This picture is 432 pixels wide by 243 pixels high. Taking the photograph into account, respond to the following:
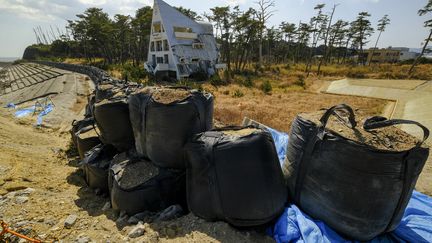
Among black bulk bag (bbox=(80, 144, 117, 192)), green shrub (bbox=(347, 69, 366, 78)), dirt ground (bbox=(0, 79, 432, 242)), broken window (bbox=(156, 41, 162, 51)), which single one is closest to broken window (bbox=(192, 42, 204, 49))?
broken window (bbox=(156, 41, 162, 51))

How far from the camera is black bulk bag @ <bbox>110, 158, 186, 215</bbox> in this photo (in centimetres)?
262

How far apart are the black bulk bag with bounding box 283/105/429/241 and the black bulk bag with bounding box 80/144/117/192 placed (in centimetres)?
248

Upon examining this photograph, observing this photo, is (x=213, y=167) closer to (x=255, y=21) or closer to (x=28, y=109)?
(x=28, y=109)

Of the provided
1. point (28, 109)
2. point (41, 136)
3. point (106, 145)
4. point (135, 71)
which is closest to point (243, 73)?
point (135, 71)

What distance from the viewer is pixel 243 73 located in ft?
85.4

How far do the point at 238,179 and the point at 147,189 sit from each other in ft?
3.46

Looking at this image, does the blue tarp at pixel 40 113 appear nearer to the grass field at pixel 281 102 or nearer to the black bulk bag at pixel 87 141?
the black bulk bag at pixel 87 141

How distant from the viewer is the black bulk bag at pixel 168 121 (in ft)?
8.47

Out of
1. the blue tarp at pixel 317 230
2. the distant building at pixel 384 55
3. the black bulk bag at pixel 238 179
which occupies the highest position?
the black bulk bag at pixel 238 179

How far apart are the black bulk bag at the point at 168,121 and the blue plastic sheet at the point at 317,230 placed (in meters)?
1.21

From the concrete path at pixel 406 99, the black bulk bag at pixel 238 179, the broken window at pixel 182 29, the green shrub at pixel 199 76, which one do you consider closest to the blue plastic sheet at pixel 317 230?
the black bulk bag at pixel 238 179

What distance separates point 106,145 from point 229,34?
88.9ft

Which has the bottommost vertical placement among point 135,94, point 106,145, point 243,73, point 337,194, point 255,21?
point 243,73

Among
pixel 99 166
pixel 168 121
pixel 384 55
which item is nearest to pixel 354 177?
pixel 168 121
